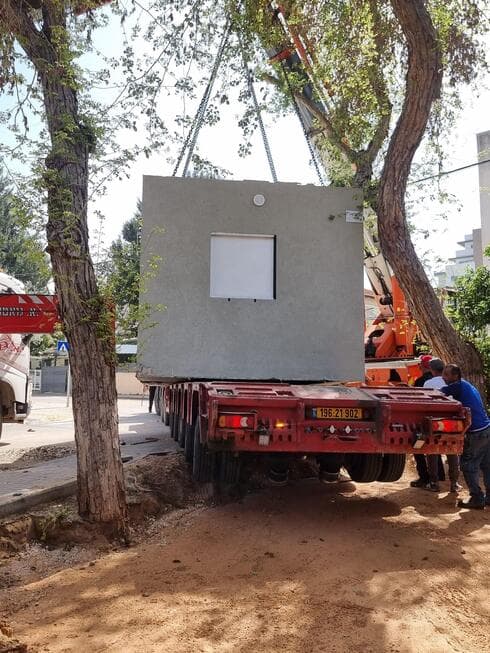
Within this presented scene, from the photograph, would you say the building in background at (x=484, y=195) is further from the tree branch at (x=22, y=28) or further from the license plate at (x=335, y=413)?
the tree branch at (x=22, y=28)

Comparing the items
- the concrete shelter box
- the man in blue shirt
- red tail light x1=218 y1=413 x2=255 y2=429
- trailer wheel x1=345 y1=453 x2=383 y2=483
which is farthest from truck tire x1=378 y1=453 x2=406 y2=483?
red tail light x1=218 y1=413 x2=255 y2=429

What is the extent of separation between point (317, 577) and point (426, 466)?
12.9 feet

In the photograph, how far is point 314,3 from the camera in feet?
32.7

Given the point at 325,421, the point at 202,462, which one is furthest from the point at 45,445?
the point at 325,421

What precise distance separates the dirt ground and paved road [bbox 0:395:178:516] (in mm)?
1127

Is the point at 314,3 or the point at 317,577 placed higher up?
the point at 314,3

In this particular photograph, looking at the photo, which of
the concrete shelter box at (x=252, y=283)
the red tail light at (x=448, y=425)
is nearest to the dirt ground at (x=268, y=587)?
the red tail light at (x=448, y=425)

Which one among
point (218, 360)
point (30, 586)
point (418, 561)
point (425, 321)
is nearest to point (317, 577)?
point (418, 561)

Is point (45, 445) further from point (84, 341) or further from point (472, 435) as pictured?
point (472, 435)

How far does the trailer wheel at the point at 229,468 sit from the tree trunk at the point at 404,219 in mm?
3783

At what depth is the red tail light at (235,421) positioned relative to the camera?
5727 mm

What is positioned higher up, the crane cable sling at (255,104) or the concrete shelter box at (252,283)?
the crane cable sling at (255,104)

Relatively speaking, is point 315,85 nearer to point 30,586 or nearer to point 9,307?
point 9,307

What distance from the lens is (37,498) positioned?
6184mm
